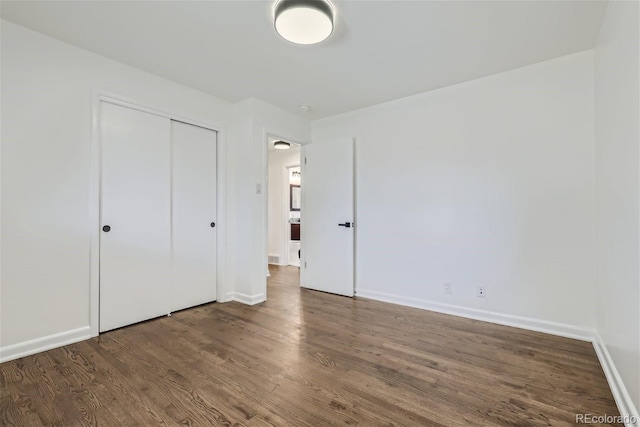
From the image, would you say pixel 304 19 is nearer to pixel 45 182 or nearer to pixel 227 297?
pixel 45 182

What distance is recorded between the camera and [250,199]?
3396mm

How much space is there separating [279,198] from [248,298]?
2858mm

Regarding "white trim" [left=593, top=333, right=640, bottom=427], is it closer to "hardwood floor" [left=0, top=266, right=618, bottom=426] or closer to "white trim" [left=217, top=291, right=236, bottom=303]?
"hardwood floor" [left=0, top=266, right=618, bottom=426]

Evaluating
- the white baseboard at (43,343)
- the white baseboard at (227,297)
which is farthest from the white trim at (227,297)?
the white baseboard at (43,343)

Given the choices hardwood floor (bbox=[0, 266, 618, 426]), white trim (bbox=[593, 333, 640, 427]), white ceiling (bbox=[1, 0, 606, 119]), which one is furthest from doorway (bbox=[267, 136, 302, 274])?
white trim (bbox=[593, 333, 640, 427])

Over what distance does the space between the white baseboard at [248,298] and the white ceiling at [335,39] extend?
92.7 inches

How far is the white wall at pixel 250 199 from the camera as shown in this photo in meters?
3.39

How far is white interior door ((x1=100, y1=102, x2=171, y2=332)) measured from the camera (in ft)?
8.45

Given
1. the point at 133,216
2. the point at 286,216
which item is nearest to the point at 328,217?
the point at 286,216

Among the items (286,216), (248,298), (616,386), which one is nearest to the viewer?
(616,386)

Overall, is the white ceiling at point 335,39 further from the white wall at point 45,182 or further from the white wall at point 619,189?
the white wall at point 619,189

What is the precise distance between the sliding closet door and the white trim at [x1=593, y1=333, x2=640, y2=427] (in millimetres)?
3455

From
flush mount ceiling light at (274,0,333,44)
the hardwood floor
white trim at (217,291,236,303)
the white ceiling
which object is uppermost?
the white ceiling

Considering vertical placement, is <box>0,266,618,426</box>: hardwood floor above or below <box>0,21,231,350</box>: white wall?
below
